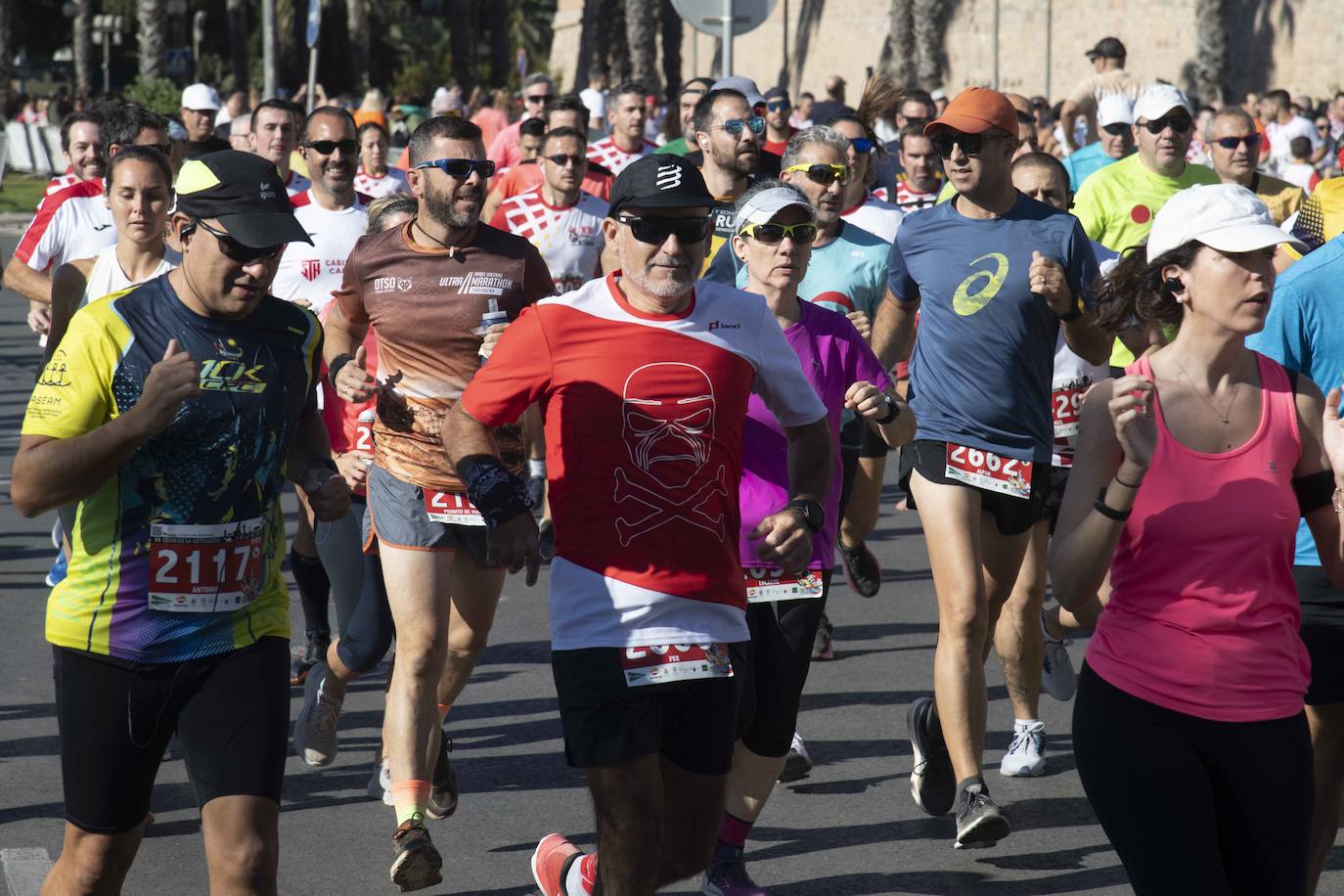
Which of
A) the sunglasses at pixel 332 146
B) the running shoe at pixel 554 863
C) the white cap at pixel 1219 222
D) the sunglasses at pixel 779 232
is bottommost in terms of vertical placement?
the running shoe at pixel 554 863

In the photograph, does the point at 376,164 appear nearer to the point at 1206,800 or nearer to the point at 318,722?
the point at 318,722

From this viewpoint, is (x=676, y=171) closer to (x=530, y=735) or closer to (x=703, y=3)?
(x=530, y=735)

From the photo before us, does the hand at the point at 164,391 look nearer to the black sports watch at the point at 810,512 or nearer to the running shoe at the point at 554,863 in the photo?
the black sports watch at the point at 810,512

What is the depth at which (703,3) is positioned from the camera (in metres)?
11.9

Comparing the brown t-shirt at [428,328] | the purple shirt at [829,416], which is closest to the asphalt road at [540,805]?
the purple shirt at [829,416]

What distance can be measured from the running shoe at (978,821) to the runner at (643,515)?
1541mm

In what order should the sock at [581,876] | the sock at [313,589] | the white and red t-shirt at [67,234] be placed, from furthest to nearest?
1. the white and red t-shirt at [67,234]
2. the sock at [313,589]
3. the sock at [581,876]

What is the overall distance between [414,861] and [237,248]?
1.94 m

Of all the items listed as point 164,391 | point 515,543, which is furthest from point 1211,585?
point 164,391

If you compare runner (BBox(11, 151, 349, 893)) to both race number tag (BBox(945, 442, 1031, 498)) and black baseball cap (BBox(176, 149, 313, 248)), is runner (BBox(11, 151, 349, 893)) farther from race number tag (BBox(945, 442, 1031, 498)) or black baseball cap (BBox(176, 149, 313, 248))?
race number tag (BBox(945, 442, 1031, 498))

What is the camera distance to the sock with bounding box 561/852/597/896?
15.3 feet

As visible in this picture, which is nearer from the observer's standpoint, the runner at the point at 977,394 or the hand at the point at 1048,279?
the hand at the point at 1048,279

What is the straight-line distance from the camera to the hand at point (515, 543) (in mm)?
4129

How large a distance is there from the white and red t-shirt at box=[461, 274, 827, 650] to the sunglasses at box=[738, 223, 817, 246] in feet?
3.41
